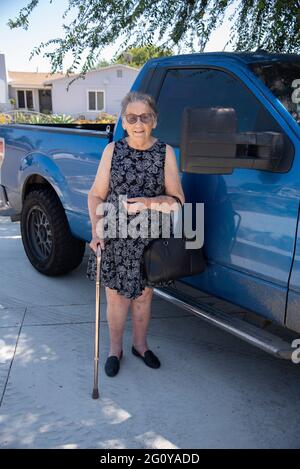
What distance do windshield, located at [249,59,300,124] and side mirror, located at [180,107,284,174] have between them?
1.17ft

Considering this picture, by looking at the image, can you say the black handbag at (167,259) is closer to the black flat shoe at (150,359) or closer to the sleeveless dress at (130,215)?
the sleeveless dress at (130,215)

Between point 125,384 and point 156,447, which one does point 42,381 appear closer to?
point 125,384

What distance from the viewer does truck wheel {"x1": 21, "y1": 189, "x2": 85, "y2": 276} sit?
14.4 feet

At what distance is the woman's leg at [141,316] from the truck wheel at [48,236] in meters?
1.45

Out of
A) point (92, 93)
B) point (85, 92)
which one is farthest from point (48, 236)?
point (92, 93)

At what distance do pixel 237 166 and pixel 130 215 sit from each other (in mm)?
756

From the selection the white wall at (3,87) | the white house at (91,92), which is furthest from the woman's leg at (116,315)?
the white wall at (3,87)

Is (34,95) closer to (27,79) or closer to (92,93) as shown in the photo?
(27,79)

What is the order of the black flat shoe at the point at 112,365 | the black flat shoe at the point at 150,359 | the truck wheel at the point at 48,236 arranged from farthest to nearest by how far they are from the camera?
1. the truck wheel at the point at 48,236
2. the black flat shoe at the point at 150,359
3. the black flat shoe at the point at 112,365

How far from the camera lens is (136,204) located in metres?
2.72

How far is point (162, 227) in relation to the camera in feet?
9.37

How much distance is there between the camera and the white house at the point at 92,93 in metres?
31.8
